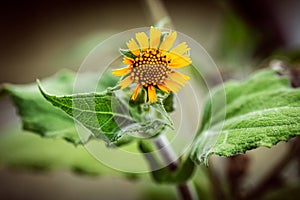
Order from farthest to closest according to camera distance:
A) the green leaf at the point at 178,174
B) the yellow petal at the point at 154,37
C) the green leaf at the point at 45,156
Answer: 1. the green leaf at the point at 45,156
2. the green leaf at the point at 178,174
3. the yellow petal at the point at 154,37

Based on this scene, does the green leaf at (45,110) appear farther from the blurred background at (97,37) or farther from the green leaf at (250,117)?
the blurred background at (97,37)

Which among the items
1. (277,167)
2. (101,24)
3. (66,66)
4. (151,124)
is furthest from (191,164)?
(101,24)

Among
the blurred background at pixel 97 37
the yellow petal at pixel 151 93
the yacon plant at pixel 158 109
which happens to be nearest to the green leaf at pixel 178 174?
the yacon plant at pixel 158 109

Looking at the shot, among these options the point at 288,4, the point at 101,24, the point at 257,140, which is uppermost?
the point at 101,24

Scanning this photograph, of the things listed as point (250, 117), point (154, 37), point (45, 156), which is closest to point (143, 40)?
point (154, 37)

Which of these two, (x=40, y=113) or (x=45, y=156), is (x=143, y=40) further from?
(x=45, y=156)

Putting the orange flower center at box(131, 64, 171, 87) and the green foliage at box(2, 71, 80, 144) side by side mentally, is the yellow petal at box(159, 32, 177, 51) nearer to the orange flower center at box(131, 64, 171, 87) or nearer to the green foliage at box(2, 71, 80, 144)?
the orange flower center at box(131, 64, 171, 87)

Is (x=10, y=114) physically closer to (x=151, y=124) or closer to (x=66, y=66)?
(x=66, y=66)
